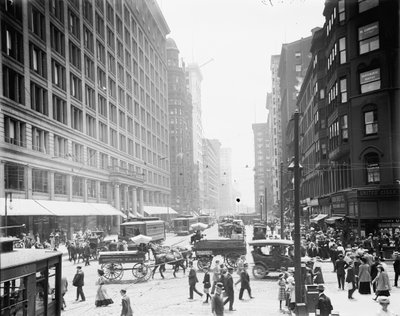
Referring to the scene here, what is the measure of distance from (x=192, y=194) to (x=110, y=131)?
79.2 m

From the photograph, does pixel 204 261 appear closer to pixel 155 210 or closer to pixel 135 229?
pixel 135 229

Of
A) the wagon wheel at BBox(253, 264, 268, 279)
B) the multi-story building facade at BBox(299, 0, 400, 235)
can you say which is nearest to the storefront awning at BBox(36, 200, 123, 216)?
the wagon wheel at BBox(253, 264, 268, 279)

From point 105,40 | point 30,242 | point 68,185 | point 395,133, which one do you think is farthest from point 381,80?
point 105,40

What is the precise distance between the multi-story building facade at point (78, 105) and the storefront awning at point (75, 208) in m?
0.21

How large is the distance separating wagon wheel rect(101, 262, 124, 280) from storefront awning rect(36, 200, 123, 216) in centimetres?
1829

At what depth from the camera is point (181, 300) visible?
62.7 ft

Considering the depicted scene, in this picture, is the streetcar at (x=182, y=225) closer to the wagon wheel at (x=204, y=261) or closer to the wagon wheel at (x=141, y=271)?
the wagon wheel at (x=204, y=261)

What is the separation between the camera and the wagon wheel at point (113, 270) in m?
24.7

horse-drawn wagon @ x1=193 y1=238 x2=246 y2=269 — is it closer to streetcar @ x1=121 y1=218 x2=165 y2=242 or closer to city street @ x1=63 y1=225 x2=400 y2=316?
city street @ x1=63 y1=225 x2=400 y2=316

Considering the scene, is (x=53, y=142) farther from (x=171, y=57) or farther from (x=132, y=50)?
(x=171, y=57)

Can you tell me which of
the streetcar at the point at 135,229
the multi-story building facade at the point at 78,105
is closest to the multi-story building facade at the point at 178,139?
the multi-story building facade at the point at 78,105

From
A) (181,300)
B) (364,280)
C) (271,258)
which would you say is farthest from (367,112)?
(181,300)

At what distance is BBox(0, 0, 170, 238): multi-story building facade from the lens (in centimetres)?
3978

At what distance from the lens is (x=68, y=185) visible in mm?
50062
